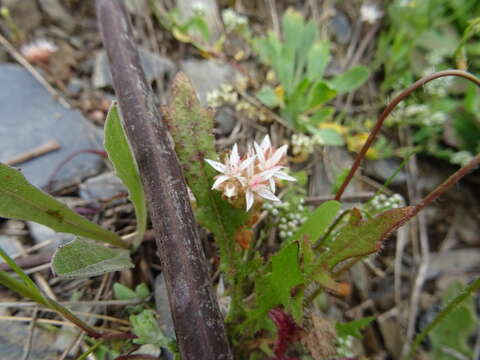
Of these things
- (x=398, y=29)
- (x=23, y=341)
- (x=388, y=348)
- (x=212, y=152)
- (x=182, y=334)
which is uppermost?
(x=398, y=29)

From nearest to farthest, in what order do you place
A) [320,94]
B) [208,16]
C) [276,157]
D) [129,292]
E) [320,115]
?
[276,157], [129,292], [320,94], [320,115], [208,16]

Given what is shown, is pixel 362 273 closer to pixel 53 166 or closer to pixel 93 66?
pixel 53 166

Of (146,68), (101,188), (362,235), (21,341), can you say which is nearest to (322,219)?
(362,235)

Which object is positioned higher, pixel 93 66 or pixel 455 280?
pixel 93 66

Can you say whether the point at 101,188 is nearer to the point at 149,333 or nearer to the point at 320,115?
the point at 149,333

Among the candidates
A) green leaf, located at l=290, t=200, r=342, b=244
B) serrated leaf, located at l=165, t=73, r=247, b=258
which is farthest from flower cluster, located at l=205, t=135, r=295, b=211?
green leaf, located at l=290, t=200, r=342, b=244

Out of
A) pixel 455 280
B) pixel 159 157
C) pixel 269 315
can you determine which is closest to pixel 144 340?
pixel 269 315
